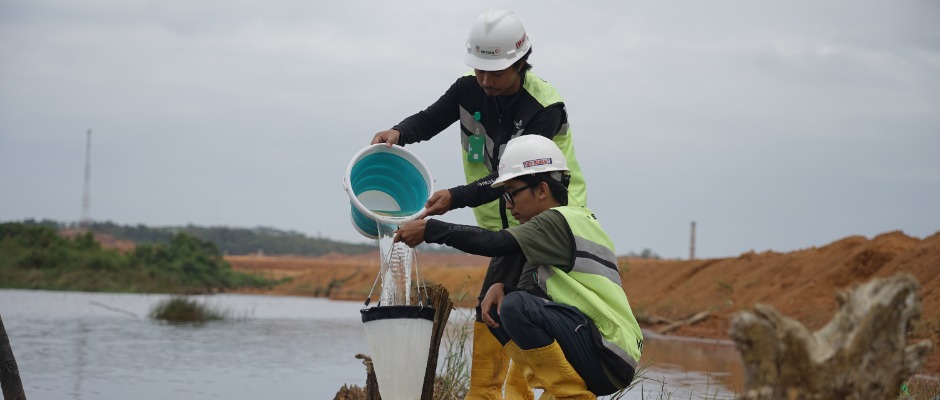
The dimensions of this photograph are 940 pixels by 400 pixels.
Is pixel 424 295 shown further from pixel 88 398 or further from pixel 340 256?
pixel 340 256

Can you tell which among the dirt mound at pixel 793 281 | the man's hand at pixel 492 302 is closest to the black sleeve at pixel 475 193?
the man's hand at pixel 492 302

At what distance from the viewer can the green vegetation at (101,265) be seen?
106 ft

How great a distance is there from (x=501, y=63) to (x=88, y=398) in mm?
5170

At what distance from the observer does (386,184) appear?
19.8 feet

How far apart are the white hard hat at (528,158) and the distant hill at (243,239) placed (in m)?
64.9

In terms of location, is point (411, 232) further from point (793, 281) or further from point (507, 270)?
point (793, 281)

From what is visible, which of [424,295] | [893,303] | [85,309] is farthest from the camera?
[85,309]

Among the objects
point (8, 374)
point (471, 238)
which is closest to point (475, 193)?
point (471, 238)

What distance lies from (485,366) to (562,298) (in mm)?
939

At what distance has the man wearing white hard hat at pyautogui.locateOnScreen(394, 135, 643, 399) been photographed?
15.4 ft

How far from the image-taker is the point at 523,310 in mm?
4684

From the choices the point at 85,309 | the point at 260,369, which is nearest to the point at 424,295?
the point at 260,369

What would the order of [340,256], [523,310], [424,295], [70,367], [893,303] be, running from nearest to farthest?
[893,303] → [523,310] → [424,295] → [70,367] → [340,256]

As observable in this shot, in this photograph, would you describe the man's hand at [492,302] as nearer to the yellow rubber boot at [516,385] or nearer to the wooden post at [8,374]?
the yellow rubber boot at [516,385]
